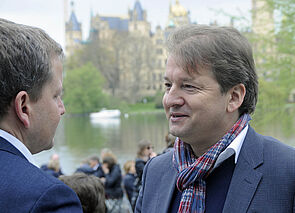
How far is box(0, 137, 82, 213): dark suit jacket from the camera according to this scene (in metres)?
1.26

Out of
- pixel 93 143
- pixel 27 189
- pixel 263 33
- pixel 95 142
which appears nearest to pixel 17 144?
pixel 27 189

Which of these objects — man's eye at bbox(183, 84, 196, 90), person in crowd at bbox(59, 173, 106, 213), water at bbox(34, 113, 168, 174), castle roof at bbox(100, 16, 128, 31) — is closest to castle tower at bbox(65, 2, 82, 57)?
castle roof at bbox(100, 16, 128, 31)

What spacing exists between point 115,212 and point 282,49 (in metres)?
5.31

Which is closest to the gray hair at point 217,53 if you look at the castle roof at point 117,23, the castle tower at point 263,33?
the castle tower at point 263,33

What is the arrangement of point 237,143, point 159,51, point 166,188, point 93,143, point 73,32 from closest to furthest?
point 237,143, point 166,188, point 93,143, point 159,51, point 73,32

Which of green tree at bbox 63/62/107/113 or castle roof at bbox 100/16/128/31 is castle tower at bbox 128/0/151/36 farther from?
green tree at bbox 63/62/107/113

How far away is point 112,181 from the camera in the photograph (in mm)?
6629

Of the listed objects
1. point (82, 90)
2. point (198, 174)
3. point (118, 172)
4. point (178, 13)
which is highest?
point (178, 13)

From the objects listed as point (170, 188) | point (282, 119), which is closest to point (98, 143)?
point (282, 119)

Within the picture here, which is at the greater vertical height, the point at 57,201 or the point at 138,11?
the point at 138,11

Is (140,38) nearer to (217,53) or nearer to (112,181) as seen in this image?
(112,181)

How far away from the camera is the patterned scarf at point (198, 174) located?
1.78 meters

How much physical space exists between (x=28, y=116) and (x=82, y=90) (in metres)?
51.1

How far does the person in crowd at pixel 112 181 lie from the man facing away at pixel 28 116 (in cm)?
512
